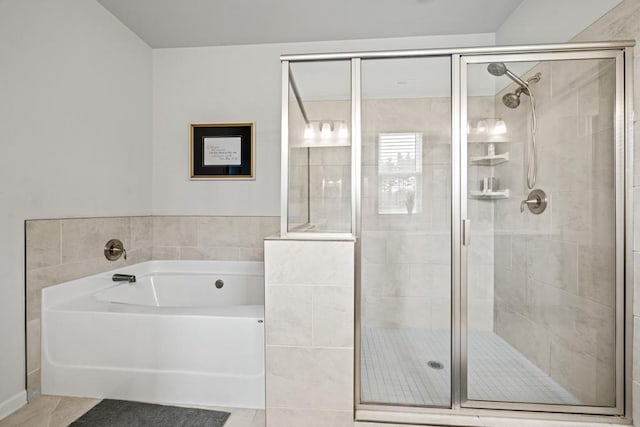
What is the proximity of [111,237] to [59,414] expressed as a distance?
1144mm

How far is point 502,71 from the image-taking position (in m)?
1.56

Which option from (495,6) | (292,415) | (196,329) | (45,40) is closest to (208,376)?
(196,329)

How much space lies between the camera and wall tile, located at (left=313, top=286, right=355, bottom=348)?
60.0 inches

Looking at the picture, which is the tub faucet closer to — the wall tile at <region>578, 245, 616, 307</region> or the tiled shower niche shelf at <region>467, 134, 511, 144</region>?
the tiled shower niche shelf at <region>467, 134, 511, 144</region>

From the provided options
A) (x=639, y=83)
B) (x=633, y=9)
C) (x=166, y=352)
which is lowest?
(x=166, y=352)

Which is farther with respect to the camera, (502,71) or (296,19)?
(296,19)

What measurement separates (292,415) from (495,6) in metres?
2.92

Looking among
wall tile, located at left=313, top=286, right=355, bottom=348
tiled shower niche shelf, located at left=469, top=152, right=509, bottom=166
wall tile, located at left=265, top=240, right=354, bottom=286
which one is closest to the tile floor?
wall tile, located at left=313, top=286, right=355, bottom=348

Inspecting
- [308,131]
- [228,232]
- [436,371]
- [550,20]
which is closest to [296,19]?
[308,131]

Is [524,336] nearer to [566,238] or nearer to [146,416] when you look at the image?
[566,238]

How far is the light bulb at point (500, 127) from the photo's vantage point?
1562mm

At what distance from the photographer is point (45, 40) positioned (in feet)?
6.19

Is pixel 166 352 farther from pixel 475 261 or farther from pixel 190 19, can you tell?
pixel 190 19

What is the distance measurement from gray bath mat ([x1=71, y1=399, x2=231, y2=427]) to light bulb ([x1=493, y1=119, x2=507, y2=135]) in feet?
6.40
